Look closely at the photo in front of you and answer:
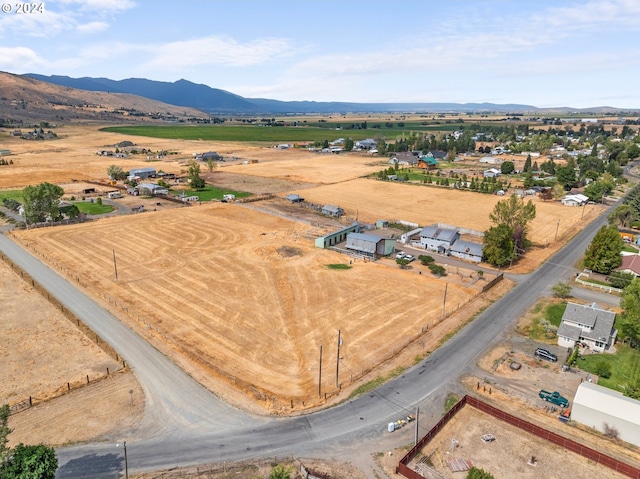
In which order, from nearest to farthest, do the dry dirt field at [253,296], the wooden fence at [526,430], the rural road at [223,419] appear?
the wooden fence at [526,430] < the rural road at [223,419] < the dry dirt field at [253,296]

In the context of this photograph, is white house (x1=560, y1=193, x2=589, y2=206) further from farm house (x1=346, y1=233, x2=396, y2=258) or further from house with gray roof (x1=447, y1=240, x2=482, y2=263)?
farm house (x1=346, y1=233, x2=396, y2=258)

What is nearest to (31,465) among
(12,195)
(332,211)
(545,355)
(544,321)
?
(545,355)

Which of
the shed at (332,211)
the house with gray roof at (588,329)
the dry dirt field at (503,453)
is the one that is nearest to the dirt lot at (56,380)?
the dry dirt field at (503,453)

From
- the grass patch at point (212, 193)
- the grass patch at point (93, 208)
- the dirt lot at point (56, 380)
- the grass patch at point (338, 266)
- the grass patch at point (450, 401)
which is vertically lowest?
the grass patch at point (450, 401)

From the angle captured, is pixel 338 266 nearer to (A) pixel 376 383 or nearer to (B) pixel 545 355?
(A) pixel 376 383

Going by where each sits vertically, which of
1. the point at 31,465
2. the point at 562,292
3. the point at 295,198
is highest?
the point at 295,198

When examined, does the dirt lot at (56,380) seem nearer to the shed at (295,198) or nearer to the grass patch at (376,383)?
the grass patch at (376,383)

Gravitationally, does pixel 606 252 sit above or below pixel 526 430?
above

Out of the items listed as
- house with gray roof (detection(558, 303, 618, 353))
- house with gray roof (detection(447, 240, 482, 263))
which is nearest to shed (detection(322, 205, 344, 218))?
house with gray roof (detection(447, 240, 482, 263))
